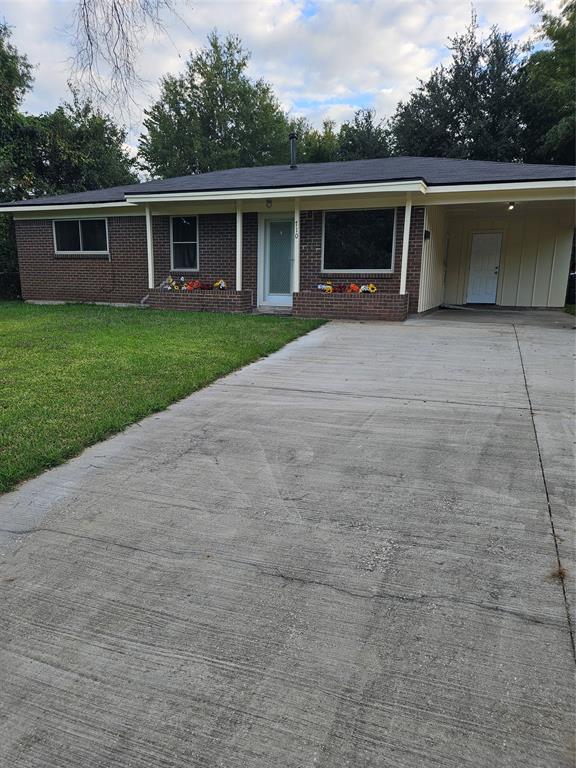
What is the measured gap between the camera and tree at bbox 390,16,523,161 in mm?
21141

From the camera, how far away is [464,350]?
7.37 meters

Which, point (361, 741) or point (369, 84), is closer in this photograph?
point (361, 741)

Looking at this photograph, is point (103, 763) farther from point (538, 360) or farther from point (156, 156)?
point (156, 156)

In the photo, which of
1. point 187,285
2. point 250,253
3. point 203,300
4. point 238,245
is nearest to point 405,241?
point 238,245

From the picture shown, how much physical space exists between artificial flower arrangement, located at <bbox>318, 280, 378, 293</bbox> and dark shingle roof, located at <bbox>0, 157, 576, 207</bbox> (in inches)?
83.4

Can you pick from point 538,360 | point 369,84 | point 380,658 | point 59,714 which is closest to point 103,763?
point 59,714

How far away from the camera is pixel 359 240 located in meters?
11.4

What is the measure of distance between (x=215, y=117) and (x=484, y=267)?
25249 mm

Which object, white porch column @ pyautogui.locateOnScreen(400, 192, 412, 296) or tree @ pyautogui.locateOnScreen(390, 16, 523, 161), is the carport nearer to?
white porch column @ pyautogui.locateOnScreen(400, 192, 412, 296)

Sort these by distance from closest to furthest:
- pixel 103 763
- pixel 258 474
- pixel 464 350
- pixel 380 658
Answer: pixel 103 763, pixel 380 658, pixel 258 474, pixel 464 350

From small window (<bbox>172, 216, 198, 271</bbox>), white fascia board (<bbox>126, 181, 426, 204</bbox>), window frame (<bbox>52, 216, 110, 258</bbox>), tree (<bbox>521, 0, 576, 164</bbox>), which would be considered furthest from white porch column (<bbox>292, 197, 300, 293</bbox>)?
tree (<bbox>521, 0, 576, 164</bbox>)

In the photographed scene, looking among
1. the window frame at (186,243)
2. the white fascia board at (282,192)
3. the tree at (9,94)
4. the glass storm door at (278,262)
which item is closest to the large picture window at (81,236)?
the window frame at (186,243)

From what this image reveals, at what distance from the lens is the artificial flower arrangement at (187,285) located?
1222 centimetres

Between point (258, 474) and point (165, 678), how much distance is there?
1.64 metres
